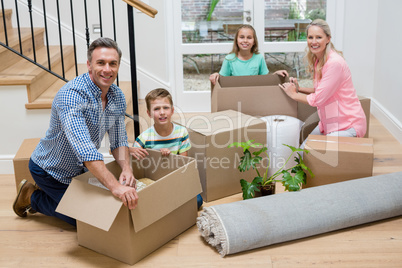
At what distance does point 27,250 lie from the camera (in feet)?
7.41

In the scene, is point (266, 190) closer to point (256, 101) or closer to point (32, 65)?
point (256, 101)

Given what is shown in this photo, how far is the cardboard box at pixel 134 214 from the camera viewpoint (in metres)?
2.04

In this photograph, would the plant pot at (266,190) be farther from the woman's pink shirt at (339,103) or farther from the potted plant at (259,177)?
the woman's pink shirt at (339,103)

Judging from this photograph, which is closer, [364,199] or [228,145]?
[364,199]

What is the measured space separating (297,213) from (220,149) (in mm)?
584

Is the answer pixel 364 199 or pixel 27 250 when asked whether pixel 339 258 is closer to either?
pixel 364 199

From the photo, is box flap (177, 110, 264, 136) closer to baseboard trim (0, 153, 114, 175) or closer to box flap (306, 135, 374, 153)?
box flap (306, 135, 374, 153)

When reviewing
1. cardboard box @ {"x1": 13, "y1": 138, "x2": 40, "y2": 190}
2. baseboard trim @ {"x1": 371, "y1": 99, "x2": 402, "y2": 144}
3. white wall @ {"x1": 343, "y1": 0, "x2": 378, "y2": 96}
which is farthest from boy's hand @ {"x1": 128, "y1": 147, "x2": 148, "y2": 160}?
white wall @ {"x1": 343, "y1": 0, "x2": 378, "y2": 96}

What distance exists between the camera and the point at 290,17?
4.37 metres

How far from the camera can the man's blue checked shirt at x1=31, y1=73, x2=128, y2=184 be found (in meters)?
2.09

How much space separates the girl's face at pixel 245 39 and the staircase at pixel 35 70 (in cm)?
95

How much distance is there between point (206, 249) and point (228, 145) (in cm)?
63

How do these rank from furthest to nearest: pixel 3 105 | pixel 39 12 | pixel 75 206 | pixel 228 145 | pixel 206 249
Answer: pixel 39 12 < pixel 3 105 < pixel 228 145 < pixel 206 249 < pixel 75 206

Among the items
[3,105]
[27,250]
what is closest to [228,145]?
[27,250]
